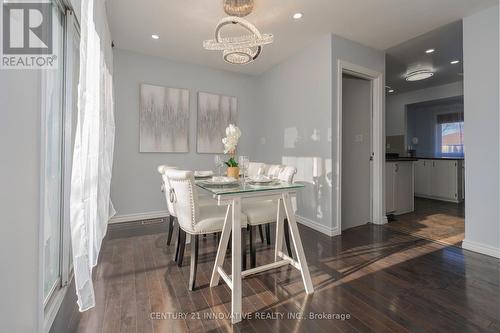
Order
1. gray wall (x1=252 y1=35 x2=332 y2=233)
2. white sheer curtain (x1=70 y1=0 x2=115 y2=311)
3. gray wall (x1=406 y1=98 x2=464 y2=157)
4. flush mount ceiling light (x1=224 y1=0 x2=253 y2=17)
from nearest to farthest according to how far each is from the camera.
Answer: white sheer curtain (x1=70 y1=0 x2=115 y2=311) < flush mount ceiling light (x1=224 y1=0 x2=253 y2=17) < gray wall (x1=252 y1=35 x2=332 y2=233) < gray wall (x1=406 y1=98 x2=464 y2=157)

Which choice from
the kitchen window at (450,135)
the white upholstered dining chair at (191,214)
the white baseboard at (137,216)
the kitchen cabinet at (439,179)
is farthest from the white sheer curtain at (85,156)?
the kitchen window at (450,135)

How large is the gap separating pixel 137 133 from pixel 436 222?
16.3 ft

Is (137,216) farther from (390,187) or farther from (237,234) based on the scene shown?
(390,187)

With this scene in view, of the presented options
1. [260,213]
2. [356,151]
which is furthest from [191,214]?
[356,151]

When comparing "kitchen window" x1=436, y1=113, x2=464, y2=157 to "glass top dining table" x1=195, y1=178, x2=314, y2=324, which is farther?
"kitchen window" x1=436, y1=113, x2=464, y2=157

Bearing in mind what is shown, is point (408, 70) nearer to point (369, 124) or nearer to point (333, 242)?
point (369, 124)

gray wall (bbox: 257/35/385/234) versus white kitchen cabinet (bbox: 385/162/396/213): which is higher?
gray wall (bbox: 257/35/385/234)

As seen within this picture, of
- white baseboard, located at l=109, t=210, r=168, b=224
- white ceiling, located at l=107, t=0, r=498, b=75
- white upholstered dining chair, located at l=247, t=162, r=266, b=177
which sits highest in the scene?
white ceiling, located at l=107, t=0, r=498, b=75

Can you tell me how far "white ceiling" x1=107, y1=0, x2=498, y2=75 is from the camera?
243cm

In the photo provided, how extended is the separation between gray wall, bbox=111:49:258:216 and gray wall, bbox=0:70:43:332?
2741 millimetres

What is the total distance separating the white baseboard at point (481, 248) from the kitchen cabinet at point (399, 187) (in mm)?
1338
